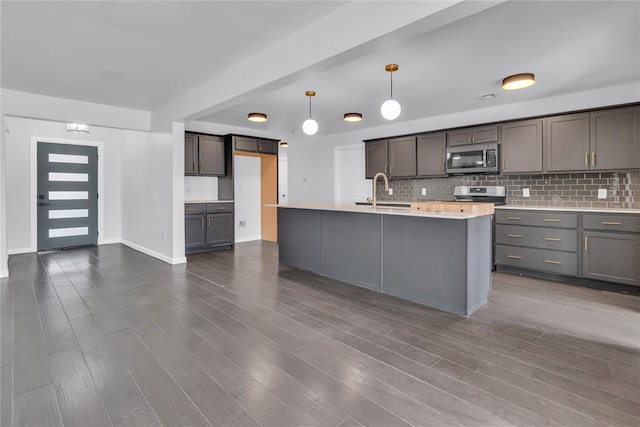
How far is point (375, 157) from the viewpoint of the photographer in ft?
20.4

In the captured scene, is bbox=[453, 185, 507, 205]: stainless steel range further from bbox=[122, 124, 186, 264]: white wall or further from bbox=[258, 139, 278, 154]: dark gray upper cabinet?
bbox=[122, 124, 186, 264]: white wall

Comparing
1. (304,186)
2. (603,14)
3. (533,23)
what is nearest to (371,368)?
(533,23)

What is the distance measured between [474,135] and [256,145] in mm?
4088

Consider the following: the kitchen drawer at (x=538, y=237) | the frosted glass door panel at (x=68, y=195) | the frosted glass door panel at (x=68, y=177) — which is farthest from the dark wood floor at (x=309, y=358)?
the frosted glass door panel at (x=68, y=177)

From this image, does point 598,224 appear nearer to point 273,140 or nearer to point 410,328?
point 410,328

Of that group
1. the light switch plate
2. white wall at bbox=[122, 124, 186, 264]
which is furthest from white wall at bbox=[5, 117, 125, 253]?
the light switch plate

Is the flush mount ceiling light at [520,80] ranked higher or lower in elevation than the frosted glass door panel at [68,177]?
higher

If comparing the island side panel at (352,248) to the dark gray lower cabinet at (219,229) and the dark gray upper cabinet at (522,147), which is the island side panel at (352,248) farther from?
the dark gray lower cabinet at (219,229)

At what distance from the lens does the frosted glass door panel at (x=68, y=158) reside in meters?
6.09

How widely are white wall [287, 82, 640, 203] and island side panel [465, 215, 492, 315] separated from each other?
7.56ft

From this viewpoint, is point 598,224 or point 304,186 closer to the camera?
point 598,224

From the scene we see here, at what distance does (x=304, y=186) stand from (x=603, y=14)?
5956 mm

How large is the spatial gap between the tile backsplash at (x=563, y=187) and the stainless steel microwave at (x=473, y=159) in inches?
14.4

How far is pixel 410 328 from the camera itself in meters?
2.65
